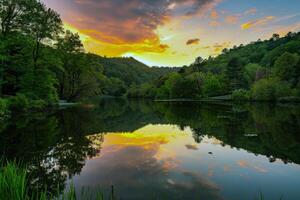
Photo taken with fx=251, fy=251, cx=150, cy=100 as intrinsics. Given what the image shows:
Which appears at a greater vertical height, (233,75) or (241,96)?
(233,75)

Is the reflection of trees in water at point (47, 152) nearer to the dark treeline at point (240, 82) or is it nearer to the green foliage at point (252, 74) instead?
the dark treeline at point (240, 82)

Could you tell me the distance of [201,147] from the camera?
38.7ft

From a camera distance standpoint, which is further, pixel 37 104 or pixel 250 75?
pixel 250 75

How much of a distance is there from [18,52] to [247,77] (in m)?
71.5

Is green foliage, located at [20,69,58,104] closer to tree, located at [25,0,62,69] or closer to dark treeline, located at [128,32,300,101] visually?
tree, located at [25,0,62,69]

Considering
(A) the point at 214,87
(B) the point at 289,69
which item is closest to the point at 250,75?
(A) the point at 214,87

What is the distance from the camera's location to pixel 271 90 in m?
55.3

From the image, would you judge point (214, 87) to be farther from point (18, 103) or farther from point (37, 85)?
point (18, 103)

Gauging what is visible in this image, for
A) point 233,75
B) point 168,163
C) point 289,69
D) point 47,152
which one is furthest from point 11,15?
point 233,75

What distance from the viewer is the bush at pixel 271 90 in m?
53.8

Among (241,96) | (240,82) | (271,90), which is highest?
(240,82)

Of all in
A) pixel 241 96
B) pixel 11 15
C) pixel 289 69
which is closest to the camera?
pixel 11 15

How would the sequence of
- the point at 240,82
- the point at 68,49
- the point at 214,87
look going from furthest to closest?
the point at 214,87 < the point at 240,82 < the point at 68,49

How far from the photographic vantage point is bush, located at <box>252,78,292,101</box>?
177 ft
